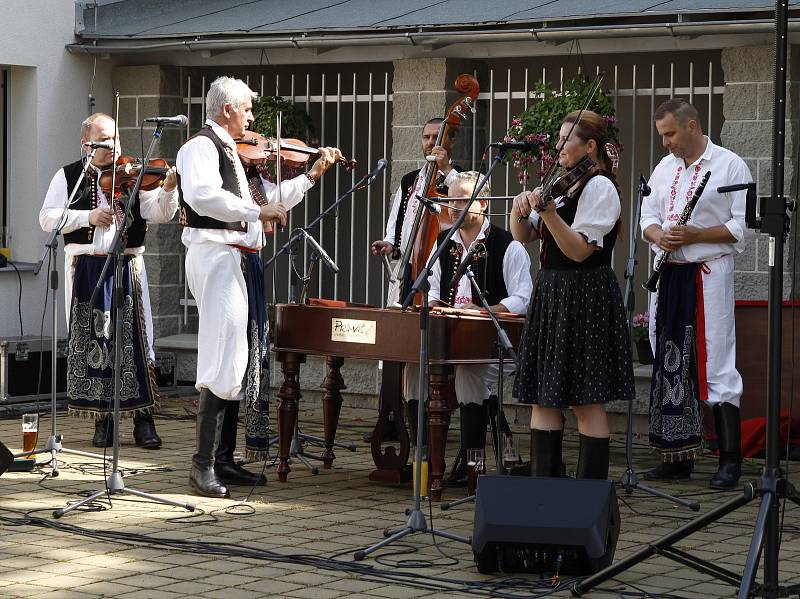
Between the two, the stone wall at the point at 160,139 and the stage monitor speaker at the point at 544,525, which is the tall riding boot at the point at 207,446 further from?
the stone wall at the point at 160,139

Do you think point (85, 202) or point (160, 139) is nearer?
point (85, 202)

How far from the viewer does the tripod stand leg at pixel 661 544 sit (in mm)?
4617

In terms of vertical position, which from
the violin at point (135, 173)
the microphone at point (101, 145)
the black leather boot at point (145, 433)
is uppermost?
the microphone at point (101, 145)

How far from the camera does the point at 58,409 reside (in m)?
10.0

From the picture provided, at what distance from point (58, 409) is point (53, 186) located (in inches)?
84.6

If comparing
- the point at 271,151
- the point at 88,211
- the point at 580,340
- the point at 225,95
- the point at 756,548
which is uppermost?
the point at 225,95

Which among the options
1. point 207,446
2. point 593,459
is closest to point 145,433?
point 207,446

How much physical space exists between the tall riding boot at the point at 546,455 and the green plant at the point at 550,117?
116 inches

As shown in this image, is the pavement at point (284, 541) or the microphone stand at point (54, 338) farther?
the microphone stand at point (54, 338)

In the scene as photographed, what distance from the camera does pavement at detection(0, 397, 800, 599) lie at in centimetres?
516

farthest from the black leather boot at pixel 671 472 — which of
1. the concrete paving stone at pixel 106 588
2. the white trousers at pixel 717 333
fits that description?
the concrete paving stone at pixel 106 588

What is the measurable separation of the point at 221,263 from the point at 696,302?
2421 mm

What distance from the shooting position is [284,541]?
19.6ft

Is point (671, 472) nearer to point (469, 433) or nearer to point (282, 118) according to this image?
point (469, 433)
